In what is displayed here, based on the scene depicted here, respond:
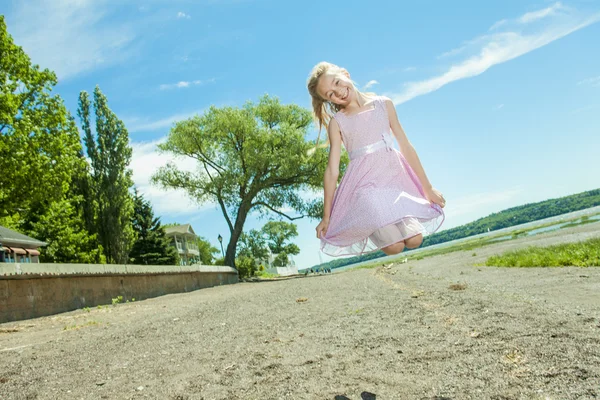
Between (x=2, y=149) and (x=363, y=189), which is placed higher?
(x=2, y=149)

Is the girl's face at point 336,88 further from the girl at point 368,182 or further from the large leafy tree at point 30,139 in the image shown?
the large leafy tree at point 30,139

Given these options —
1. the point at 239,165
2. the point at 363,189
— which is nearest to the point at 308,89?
the point at 363,189

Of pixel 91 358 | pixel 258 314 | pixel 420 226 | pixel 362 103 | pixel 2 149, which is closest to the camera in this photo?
pixel 420 226

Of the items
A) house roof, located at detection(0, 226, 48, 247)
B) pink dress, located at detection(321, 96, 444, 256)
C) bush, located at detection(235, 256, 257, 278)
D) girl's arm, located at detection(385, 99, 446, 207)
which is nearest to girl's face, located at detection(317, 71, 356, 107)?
pink dress, located at detection(321, 96, 444, 256)

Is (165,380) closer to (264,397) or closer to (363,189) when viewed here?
(264,397)

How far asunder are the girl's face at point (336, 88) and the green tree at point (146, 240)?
41.4 metres

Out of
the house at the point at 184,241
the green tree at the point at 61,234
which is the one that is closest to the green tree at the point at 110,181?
the green tree at the point at 61,234

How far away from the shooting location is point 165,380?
386 centimetres

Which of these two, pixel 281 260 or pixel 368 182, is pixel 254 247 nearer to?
pixel 281 260

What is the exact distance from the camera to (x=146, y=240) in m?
43.8

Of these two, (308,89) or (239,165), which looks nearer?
(308,89)

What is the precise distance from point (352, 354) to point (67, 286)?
9724 mm

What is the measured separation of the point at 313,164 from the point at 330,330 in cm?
2920

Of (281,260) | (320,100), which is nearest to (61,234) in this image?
(320,100)
